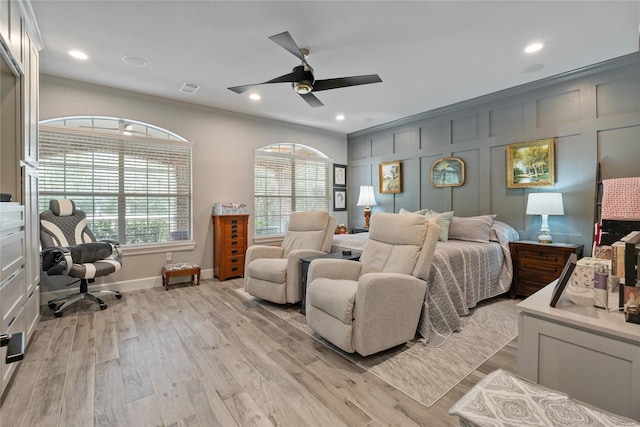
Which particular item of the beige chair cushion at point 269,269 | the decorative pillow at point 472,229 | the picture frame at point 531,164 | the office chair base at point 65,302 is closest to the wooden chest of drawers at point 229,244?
the beige chair cushion at point 269,269

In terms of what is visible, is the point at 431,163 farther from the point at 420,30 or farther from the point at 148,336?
the point at 148,336

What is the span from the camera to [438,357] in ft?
7.24

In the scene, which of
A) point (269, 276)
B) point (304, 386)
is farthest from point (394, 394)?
point (269, 276)

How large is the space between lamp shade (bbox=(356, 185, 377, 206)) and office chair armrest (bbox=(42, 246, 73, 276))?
4426 mm

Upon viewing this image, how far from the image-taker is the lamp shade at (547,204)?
10.9 ft

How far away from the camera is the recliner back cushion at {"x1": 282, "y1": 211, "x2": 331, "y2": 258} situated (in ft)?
11.9

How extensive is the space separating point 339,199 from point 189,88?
356 centimetres

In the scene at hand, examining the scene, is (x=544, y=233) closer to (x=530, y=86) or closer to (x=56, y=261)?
(x=530, y=86)

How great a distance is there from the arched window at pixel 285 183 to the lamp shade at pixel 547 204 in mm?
3621

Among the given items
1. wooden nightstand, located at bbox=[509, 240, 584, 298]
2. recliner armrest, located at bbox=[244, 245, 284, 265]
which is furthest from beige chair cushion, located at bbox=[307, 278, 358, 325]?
wooden nightstand, located at bbox=[509, 240, 584, 298]

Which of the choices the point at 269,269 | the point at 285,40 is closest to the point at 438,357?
the point at 269,269

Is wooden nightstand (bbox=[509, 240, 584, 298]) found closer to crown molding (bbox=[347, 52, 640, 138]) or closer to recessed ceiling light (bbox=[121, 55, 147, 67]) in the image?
A: crown molding (bbox=[347, 52, 640, 138])

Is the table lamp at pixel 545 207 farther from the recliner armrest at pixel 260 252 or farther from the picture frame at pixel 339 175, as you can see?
the picture frame at pixel 339 175

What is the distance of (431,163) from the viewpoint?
4.88m
